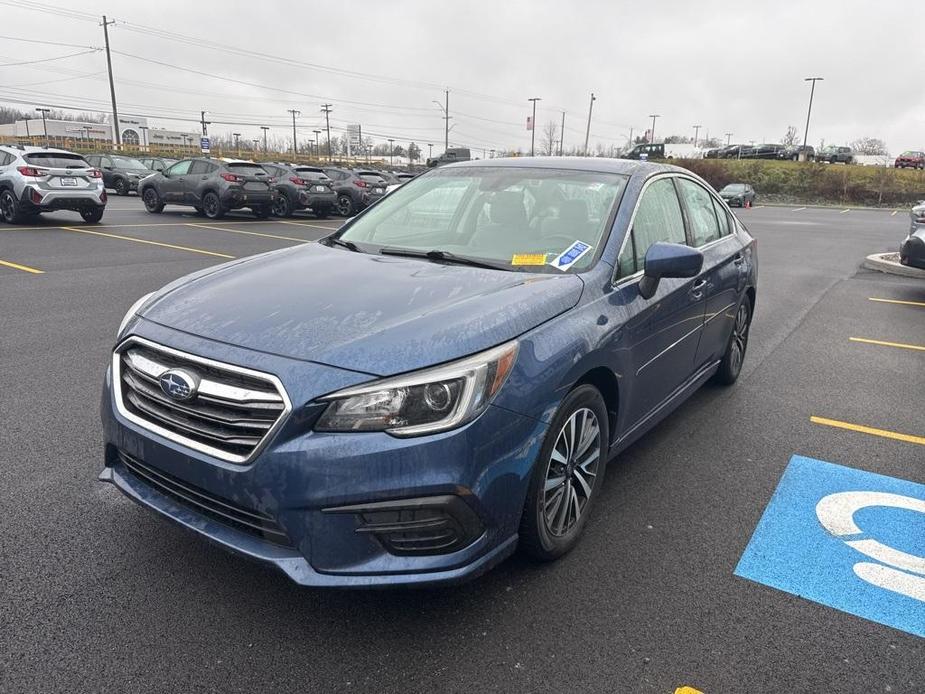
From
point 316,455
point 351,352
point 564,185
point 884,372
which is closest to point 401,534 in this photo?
point 316,455

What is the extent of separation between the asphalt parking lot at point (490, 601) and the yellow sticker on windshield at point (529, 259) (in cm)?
128

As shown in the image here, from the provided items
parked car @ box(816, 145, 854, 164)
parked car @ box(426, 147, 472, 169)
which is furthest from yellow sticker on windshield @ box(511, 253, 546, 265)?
parked car @ box(816, 145, 854, 164)

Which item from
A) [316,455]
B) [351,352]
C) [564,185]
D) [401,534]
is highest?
[564,185]

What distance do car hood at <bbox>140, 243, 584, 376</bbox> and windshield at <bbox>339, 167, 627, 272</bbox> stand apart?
11.3 inches

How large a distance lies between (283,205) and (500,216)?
1821 centimetres

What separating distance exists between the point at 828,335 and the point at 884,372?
143cm

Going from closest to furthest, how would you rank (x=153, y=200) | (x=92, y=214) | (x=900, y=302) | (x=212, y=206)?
1. (x=900, y=302)
2. (x=92, y=214)
3. (x=212, y=206)
4. (x=153, y=200)

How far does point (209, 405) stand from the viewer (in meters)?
2.36

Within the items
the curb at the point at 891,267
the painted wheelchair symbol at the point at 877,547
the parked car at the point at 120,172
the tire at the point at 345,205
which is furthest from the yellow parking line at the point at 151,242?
the parked car at the point at 120,172

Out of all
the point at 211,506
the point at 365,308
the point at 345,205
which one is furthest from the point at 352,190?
the point at 211,506

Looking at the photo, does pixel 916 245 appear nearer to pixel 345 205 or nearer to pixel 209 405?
pixel 209 405

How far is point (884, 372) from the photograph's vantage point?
6.04 m

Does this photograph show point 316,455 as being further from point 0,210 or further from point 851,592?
point 0,210

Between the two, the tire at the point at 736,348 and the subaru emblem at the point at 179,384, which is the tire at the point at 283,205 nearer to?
the tire at the point at 736,348
